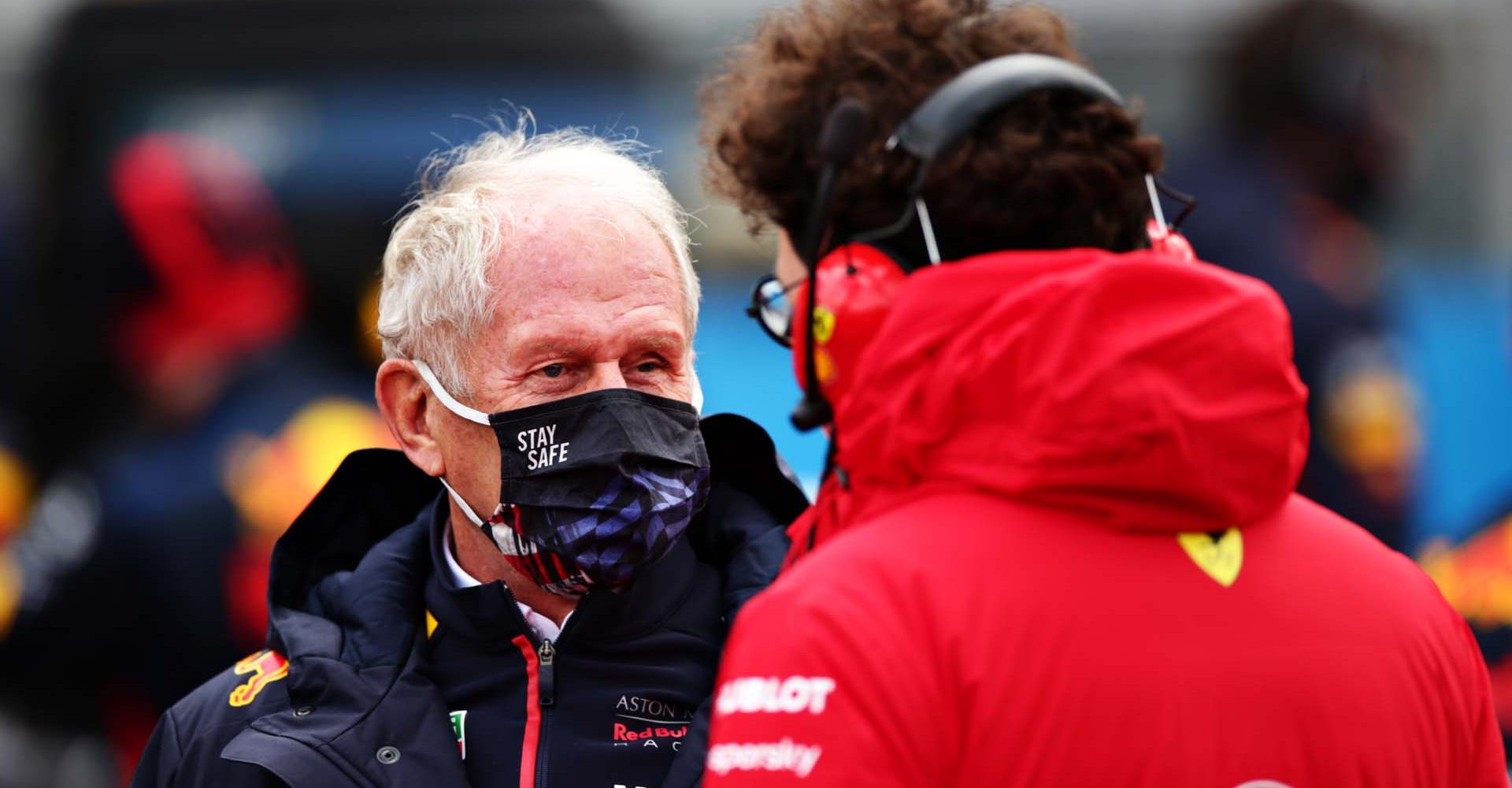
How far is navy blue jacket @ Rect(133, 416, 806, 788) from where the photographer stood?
2135 millimetres

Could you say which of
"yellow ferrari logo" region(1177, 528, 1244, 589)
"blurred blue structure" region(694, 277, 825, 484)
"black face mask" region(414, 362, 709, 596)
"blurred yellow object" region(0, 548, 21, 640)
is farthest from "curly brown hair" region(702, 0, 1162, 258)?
"blurred yellow object" region(0, 548, 21, 640)

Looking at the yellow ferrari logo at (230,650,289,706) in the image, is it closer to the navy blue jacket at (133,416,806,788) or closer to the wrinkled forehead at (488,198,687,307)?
the navy blue jacket at (133,416,806,788)

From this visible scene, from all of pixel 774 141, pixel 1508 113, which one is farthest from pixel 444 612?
pixel 1508 113

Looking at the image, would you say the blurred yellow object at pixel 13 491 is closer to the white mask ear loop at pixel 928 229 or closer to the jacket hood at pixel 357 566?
the jacket hood at pixel 357 566

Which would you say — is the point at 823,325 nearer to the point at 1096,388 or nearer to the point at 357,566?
the point at 1096,388

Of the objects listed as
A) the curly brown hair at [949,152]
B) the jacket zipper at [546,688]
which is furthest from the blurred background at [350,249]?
the curly brown hair at [949,152]

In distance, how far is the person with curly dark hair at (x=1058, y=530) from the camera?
1.37 m

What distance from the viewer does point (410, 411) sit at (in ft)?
8.13

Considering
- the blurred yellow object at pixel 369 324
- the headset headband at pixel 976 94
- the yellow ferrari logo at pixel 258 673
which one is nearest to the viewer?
the headset headband at pixel 976 94

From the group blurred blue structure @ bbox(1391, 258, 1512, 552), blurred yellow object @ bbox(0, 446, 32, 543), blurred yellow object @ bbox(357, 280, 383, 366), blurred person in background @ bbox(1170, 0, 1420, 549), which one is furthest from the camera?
blurred yellow object @ bbox(0, 446, 32, 543)

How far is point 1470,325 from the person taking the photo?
19.2 ft

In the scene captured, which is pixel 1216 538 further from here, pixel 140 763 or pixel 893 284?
pixel 140 763

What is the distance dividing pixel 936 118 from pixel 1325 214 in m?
3.67

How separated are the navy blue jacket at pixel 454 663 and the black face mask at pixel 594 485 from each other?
7 centimetres
